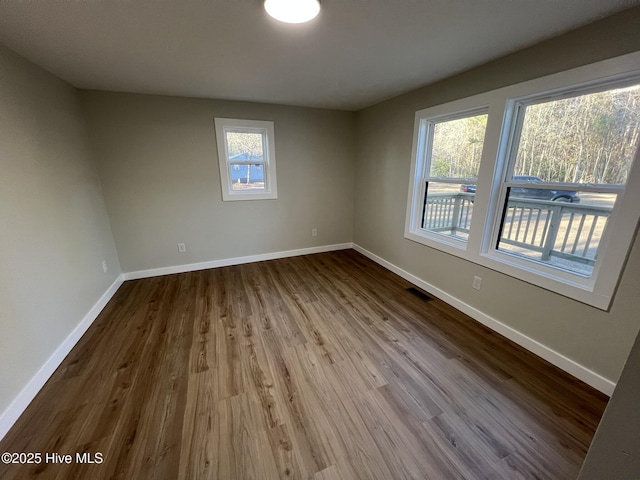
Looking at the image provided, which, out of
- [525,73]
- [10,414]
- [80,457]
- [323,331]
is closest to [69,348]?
[10,414]

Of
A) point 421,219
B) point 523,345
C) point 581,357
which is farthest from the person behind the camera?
point 421,219

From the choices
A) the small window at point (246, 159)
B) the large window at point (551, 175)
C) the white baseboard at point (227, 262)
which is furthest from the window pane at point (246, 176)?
the large window at point (551, 175)

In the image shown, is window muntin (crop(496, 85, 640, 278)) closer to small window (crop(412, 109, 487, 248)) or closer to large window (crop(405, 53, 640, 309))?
large window (crop(405, 53, 640, 309))

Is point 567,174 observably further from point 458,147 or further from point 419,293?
point 419,293

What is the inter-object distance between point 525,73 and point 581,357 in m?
2.06

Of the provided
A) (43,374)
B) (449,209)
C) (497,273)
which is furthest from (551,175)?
(43,374)

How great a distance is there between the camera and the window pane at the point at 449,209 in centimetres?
267

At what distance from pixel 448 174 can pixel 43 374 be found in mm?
3819

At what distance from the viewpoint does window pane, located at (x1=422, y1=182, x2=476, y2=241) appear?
2.67 metres

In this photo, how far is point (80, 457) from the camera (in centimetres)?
130

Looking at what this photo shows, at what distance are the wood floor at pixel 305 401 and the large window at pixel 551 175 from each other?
0.73 m

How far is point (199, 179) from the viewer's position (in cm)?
340

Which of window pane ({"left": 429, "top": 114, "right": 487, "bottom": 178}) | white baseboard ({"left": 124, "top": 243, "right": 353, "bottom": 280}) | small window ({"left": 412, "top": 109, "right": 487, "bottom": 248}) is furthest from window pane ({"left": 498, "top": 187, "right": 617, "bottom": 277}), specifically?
white baseboard ({"left": 124, "top": 243, "right": 353, "bottom": 280})

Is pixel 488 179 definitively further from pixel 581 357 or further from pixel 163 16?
pixel 163 16
